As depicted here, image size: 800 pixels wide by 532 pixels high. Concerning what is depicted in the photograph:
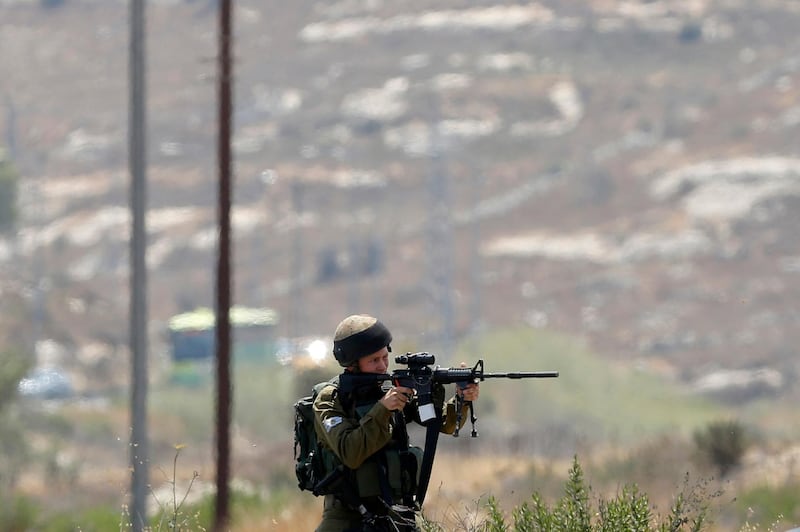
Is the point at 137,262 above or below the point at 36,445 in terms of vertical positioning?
above

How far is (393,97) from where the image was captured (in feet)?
404

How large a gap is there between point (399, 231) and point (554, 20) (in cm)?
4077

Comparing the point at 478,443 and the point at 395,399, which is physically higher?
the point at 395,399

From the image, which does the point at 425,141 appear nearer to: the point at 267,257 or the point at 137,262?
the point at 267,257

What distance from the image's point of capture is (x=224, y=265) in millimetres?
20047

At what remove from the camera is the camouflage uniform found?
7953 mm

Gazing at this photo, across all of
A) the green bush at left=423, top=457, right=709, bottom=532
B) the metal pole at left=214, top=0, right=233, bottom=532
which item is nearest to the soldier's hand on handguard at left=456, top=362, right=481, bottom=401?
the green bush at left=423, top=457, right=709, bottom=532

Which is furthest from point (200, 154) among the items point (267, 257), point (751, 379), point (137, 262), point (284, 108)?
point (137, 262)

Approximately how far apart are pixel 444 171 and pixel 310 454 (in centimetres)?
9716

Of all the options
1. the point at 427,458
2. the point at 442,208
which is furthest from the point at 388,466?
the point at 442,208

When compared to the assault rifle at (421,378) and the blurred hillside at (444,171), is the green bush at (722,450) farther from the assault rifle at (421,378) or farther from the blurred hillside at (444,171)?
the blurred hillside at (444,171)

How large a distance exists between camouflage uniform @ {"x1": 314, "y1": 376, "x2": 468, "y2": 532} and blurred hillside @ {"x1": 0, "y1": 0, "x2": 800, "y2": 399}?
2221 inches

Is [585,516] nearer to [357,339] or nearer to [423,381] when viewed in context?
[423,381]

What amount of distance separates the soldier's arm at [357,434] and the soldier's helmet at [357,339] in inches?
10.2
